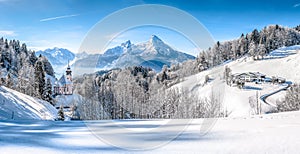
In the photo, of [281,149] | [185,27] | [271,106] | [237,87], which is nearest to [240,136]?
[281,149]

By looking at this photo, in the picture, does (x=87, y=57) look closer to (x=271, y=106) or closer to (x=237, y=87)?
(x=271, y=106)

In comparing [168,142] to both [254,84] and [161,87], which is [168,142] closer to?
[161,87]

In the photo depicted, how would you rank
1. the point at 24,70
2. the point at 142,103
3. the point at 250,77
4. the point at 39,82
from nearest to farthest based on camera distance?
the point at 142,103 < the point at 39,82 < the point at 24,70 < the point at 250,77

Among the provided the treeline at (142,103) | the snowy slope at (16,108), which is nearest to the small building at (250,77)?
the treeline at (142,103)

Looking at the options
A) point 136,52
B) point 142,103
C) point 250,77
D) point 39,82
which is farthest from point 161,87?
point 136,52

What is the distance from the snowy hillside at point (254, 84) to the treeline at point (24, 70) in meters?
27.4

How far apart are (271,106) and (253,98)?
29.6 feet

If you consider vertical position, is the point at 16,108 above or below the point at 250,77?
below

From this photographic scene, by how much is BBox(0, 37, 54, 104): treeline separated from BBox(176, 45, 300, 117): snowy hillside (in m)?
27.4

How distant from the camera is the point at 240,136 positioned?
6.46 metres

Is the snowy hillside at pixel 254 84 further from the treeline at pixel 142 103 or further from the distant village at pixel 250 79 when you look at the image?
the treeline at pixel 142 103

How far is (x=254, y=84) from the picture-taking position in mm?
94500

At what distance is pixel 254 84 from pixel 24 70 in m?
76.5

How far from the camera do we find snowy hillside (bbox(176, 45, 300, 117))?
70.4 m
